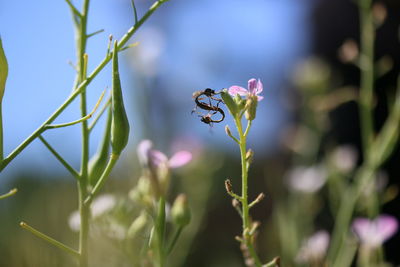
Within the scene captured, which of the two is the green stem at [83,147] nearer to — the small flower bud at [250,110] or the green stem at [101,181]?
the green stem at [101,181]

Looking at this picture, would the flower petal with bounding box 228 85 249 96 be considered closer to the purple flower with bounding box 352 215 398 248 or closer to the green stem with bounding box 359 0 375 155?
the purple flower with bounding box 352 215 398 248

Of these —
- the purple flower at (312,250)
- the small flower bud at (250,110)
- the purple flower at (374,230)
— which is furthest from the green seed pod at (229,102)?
the purple flower at (374,230)

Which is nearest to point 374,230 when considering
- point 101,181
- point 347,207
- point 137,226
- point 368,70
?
point 347,207

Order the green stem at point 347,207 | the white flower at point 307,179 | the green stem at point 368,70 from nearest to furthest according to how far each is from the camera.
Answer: the green stem at point 347,207 → the green stem at point 368,70 → the white flower at point 307,179

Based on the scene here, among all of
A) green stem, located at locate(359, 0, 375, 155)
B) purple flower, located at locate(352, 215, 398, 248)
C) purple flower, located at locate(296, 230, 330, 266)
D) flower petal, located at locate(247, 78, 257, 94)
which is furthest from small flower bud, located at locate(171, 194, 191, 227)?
green stem, located at locate(359, 0, 375, 155)

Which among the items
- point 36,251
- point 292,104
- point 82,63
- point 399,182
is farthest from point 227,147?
point 82,63

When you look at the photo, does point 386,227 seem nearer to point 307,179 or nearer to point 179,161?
point 307,179
